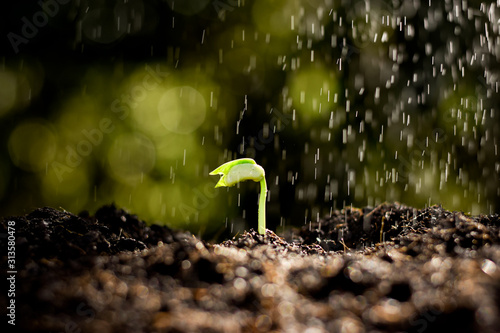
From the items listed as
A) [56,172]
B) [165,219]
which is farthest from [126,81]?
[165,219]

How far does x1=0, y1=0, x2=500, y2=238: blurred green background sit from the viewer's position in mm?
3393

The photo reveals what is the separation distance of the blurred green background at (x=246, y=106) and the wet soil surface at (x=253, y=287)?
2.32 m

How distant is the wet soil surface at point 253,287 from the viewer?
0.58 meters

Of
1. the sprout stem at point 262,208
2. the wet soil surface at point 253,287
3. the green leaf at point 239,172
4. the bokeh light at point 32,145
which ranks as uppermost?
the bokeh light at point 32,145

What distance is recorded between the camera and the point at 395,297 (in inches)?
26.3

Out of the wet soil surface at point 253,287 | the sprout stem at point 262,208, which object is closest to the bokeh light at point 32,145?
the wet soil surface at point 253,287

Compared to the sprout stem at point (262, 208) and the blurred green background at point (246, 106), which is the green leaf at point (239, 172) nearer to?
the sprout stem at point (262, 208)

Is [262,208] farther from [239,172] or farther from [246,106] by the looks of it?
[246,106]

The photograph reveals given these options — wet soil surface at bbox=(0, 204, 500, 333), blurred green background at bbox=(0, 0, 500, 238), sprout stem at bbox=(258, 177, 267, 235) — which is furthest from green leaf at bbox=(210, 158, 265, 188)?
blurred green background at bbox=(0, 0, 500, 238)

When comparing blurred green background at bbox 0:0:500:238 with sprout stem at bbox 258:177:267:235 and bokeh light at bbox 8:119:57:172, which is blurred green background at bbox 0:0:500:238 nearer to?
bokeh light at bbox 8:119:57:172

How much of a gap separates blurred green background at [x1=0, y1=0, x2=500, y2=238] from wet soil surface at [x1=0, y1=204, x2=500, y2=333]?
2.32 metres

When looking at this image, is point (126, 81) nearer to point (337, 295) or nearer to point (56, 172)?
point (56, 172)

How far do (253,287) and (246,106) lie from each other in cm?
296

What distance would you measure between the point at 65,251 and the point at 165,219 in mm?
2583
